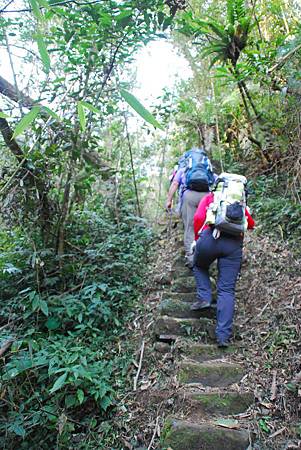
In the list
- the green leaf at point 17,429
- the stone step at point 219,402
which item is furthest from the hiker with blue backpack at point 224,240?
the green leaf at point 17,429

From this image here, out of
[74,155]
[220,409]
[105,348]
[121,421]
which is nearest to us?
[220,409]

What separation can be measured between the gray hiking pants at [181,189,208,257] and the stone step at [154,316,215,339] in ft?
4.90

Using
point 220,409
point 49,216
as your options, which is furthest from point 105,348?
point 49,216

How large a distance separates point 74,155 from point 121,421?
11.0ft

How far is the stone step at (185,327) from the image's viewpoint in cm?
415

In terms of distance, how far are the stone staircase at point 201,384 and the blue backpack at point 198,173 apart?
1.64 m

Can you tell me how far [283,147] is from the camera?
6.20 m

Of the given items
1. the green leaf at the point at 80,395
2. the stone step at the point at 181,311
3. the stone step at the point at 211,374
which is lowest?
the green leaf at the point at 80,395

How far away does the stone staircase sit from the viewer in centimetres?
290

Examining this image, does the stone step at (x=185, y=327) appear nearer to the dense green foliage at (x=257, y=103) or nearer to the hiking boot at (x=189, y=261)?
the hiking boot at (x=189, y=261)

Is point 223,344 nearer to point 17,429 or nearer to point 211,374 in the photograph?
point 211,374

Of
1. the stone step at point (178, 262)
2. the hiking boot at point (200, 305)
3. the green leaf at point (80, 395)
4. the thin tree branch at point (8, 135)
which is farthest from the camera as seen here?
the stone step at point (178, 262)

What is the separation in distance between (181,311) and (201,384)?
1.11 m

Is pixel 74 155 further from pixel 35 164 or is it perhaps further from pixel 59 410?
pixel 59 410
